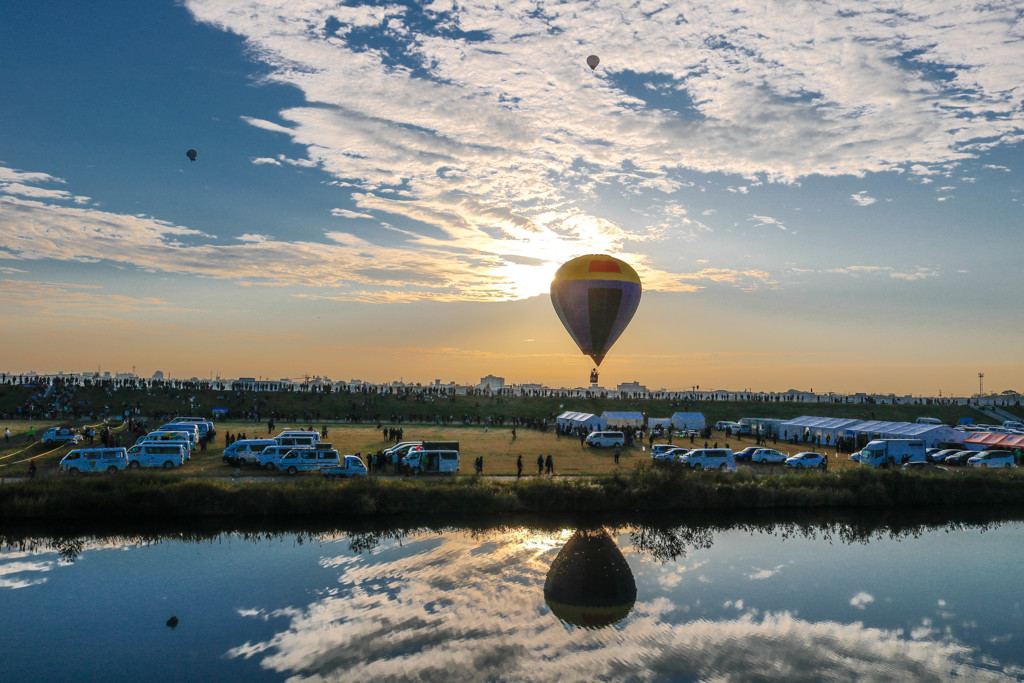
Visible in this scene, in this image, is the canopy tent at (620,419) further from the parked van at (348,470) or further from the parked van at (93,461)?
the parked van at (93,461)

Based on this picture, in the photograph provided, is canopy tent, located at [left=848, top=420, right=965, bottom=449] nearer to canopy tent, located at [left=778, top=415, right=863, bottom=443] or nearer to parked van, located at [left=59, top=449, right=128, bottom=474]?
canopy tent, located at [left=778, top=415, right=863, bottom=443]

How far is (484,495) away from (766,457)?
884 inches

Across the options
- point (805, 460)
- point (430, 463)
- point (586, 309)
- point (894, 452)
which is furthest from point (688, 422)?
point (430, 463)

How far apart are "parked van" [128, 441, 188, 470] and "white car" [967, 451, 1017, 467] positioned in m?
53.4

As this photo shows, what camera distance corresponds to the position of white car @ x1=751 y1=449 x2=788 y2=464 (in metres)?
47.2

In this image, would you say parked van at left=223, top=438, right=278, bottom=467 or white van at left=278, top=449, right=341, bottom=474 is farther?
parked van at left=223, top=438, right=278, bottom=467

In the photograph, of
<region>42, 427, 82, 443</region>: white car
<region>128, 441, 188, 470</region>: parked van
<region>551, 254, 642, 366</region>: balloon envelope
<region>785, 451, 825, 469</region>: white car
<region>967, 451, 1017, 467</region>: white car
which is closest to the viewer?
<region>128, 441, 188, 470</region>: parked van

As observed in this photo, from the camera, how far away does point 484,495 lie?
3569 centimetres

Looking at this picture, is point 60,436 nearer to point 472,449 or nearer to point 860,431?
point 472,449

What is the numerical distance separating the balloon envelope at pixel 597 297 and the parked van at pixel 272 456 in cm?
2583

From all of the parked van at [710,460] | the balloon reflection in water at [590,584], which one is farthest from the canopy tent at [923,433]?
the balloon reflection in water at [590,584]

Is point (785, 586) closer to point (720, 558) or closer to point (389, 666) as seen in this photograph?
point (720, 558)

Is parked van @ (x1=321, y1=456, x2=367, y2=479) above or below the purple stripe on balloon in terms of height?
below

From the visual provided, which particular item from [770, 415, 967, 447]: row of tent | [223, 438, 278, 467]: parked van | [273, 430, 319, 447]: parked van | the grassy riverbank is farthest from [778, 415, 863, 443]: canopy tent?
[223, 438, 278, 467]: parked van
